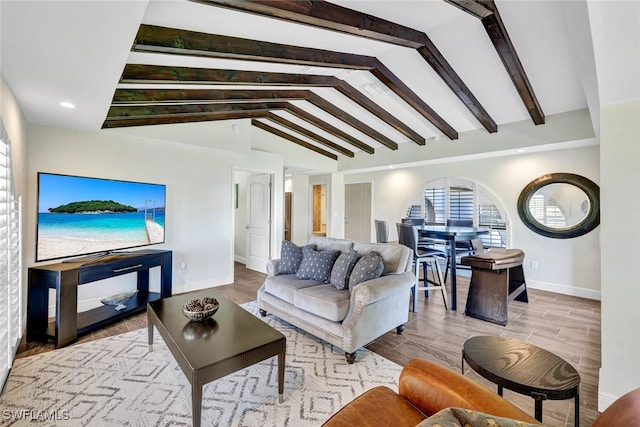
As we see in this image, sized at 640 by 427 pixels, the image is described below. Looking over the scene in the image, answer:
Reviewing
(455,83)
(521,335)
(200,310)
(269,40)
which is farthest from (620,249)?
(269,40)

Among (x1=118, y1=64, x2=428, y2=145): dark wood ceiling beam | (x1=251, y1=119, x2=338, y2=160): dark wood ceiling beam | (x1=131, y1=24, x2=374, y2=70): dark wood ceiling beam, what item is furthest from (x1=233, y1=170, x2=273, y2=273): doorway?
(x1=131, y1=24, x2=374, y2=70): dark wood ceiling beam

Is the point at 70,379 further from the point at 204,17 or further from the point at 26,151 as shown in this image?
the point at 204,17

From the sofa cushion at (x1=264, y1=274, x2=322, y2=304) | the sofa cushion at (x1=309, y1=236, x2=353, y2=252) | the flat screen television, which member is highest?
the flat screen television

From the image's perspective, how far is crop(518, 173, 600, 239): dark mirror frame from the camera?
418 cm

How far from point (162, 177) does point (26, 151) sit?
54.9 inches

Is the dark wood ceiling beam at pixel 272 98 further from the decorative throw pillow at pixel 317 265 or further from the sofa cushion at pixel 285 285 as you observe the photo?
the sofa cushion at pixel 285 285

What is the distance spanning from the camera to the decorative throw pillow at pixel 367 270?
266 centimetres

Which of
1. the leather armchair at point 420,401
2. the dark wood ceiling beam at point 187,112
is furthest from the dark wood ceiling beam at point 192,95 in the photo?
the leather armchair at point 420,401

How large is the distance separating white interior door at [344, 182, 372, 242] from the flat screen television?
183 inches

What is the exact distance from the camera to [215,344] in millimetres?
1808

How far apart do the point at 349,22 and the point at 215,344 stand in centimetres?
258

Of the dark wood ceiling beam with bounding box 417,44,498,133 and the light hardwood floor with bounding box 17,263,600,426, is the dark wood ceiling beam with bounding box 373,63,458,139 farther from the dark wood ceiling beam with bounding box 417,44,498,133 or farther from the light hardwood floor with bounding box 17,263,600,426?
the light hardwood floor with bounding box 17,263,600,426

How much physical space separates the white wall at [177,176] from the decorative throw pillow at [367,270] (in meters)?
2.82

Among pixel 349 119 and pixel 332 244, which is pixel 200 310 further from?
pixel 349 119
